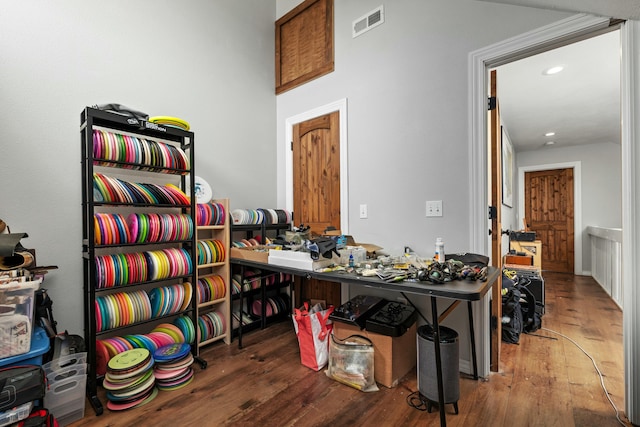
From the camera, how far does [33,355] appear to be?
141 cm

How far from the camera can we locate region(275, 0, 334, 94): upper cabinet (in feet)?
9.96

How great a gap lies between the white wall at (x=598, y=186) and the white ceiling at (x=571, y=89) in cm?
32

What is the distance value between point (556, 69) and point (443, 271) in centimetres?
308

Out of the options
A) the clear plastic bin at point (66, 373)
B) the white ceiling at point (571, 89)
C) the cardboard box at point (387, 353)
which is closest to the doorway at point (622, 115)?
the white ceiling at point (571, 89)

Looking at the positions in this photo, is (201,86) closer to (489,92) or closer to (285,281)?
(285,281)

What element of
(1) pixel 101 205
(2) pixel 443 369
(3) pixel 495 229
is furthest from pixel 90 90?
(3) pixel 495 229

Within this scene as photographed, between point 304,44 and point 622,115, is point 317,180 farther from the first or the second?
point 622,115

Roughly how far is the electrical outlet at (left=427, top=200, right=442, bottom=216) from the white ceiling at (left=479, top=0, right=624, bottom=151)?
4.18 ft

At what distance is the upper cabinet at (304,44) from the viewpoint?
3.04 m

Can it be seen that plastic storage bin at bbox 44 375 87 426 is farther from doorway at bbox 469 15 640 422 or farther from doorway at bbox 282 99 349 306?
doorway at bbox 469 15 640 422

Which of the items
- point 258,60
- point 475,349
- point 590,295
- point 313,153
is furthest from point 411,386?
point 590,295

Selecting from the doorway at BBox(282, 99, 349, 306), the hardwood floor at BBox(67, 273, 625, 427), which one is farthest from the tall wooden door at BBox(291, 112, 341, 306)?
the hardwood floor at BBox(67, 273, 625, 427)

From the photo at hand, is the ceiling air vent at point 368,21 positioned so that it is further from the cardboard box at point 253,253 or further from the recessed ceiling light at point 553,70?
the cardboard box at point 253,253

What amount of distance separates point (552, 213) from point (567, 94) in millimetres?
3706
